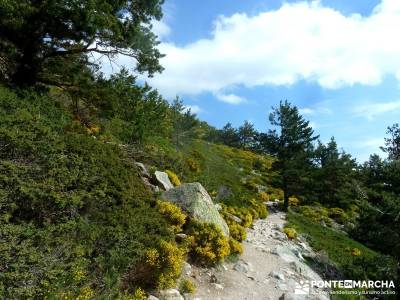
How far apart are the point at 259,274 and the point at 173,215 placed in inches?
136

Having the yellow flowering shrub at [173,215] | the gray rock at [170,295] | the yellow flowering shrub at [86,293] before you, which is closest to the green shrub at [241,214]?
the yellow flowering shrub at [173,215]

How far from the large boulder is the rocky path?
1585 millimetres

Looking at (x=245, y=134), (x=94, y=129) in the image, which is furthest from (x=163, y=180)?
(x=245, y=134)

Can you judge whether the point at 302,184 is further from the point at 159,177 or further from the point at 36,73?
the point at 36,73

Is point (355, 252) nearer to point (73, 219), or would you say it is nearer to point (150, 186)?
point (150, 186)

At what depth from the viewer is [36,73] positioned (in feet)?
47.2

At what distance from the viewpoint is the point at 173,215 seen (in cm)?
1065

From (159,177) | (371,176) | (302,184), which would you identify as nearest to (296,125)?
(302,184)

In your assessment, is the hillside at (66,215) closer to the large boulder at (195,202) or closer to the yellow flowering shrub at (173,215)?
the yellow flowering shrub at (173,215)

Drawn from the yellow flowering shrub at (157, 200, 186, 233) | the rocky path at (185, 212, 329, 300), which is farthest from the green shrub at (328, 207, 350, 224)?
the yellow flowering shrub at (157, 200, 186, 233)

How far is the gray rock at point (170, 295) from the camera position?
26.0 feet

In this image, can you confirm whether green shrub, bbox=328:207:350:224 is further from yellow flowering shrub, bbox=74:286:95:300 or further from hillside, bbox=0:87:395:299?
yellow flowering shrub, bbox=74:286:95:300

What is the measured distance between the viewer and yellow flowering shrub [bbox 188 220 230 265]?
1038 cm

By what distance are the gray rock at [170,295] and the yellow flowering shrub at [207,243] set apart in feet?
7.30
